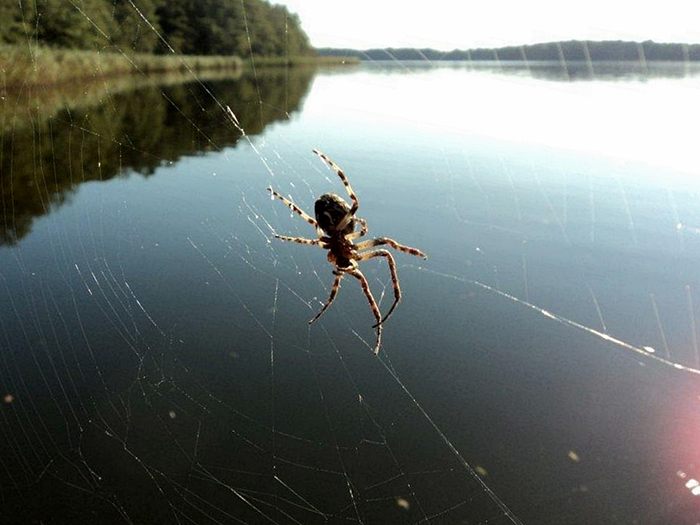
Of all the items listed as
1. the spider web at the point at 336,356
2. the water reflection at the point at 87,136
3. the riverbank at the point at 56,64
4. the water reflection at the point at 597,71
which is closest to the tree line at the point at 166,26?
the riverbank at the point at 56,64

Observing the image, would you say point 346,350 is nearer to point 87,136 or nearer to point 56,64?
point 56,64

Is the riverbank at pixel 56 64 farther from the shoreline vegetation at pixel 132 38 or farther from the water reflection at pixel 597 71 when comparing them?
the water reflection at pixel 597 71

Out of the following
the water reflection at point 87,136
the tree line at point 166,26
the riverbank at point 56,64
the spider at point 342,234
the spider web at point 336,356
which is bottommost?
the spider web at point 336,356

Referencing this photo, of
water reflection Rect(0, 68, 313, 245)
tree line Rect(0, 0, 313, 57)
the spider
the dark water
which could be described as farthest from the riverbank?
the spider

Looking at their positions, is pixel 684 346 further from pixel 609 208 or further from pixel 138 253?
pixel 138 253

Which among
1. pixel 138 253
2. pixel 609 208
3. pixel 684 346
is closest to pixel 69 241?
pixel 138 253

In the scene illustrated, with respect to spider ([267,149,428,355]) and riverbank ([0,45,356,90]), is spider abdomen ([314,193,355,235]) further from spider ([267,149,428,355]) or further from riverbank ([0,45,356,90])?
riverbank ([0,45,356,90])
